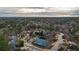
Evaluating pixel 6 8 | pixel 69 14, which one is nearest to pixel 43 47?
pixel 69 14

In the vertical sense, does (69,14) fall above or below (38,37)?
above

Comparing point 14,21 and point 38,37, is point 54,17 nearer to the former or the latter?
point 38,37
